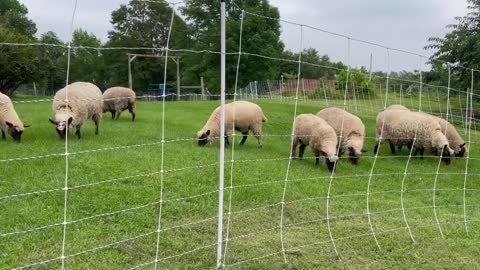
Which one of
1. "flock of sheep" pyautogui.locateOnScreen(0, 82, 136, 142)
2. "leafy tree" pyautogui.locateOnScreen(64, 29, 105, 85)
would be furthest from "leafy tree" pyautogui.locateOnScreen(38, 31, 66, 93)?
"flock of sheep" pyautogui.locateOnScreen(0, 82, 136, 142)

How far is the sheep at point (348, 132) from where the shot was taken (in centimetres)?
1229

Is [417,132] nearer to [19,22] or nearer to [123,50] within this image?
[123,50]

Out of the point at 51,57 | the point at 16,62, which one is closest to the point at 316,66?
the point at 51,57

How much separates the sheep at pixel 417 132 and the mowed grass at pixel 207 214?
1.93m

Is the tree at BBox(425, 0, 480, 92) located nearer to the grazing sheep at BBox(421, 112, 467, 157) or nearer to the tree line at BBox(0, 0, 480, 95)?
the tree line at BBox(0, 0, 480, 95)

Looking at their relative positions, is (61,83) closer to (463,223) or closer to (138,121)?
(463,223)

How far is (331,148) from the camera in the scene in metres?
11.2

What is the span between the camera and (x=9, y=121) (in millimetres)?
11938

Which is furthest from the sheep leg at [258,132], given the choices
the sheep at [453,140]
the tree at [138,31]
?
the tree at [138,31]

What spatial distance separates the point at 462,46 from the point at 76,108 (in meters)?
15.6

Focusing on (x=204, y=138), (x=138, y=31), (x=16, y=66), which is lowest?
(x=204, y=138)

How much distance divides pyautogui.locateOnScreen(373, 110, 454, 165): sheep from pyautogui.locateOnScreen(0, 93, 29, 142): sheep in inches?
363

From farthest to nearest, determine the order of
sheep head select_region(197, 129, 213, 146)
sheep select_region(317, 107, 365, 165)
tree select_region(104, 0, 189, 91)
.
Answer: sheep head select_region(197, 129, 213, 146) → sheep select_region(317, 107, 365, 165) → tree select_region(104, 0, 189, 91)

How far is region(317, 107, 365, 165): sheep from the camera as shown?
12.3 m
